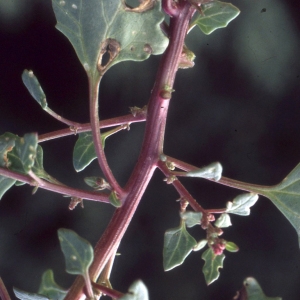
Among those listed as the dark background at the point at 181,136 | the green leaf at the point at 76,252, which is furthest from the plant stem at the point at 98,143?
the dark background at the point at 181,136

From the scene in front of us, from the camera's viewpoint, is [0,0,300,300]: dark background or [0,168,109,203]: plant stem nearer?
[0,168,109,203]: plant stem

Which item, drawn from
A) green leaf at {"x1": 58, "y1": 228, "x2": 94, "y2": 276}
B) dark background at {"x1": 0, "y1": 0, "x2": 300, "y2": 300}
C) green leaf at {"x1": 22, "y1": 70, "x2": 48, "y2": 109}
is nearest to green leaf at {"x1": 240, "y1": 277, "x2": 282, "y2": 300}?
green leaf at {"x1": 58, "y1": 228, "x2": 94, "y2": 276}

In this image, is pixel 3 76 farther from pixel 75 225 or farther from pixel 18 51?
pixel 75 225

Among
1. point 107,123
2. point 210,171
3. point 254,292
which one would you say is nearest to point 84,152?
point 107,123

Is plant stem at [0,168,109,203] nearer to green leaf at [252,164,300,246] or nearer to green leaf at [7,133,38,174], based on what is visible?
green leaf at [7,133,38,174]

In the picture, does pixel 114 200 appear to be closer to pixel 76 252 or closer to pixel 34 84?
pixel 76 252

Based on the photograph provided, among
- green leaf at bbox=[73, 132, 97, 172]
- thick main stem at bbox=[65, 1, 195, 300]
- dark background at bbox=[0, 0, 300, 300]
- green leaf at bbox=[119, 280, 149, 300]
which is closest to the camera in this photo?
green leaf at bbox=[119, 280, 149, 300]

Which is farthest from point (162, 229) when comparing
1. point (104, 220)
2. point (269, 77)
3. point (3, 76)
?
point (3, 76)
